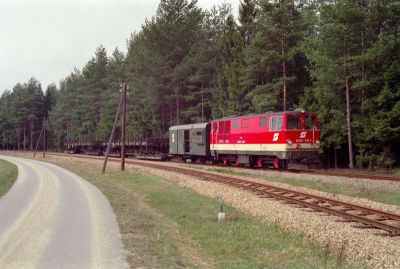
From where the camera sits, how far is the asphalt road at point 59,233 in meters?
8.15

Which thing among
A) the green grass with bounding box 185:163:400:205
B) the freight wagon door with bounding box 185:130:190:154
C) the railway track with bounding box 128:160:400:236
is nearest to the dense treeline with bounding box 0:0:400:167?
the freight wagon door with bounding box 185:130:190:154

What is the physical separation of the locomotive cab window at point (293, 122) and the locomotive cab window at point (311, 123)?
616mm

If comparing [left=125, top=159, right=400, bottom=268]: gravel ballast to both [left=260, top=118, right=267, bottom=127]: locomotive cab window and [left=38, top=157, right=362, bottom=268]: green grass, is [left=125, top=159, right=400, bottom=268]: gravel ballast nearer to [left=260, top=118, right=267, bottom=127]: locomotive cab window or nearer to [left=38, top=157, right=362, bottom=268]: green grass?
[left=38, top=157, right=362, bottom=268]: green grass

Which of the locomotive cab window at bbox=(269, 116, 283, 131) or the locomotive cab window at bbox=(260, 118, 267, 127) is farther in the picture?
the locomotive cab window at bbox=(260, 118, 267, 127)

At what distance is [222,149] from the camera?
31.9 m

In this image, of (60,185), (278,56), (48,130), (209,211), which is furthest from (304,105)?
(48,130)

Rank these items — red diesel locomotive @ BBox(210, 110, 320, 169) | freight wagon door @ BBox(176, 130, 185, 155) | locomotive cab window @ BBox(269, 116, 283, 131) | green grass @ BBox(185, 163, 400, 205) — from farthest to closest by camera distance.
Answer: freight wagon door @ BBox(176, 130, 185, 155), locomotive cab window @ BBox(269, 116, 283, 131), red diesel locomotive @ BBox(210, 110, 320, 169), green grass @ BBox(185, 163, 400, 205)

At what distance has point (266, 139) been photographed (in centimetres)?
2655

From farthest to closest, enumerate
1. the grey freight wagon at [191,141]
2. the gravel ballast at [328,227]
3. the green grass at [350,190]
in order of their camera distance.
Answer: the grey freight wagon at [191,141]
the green grass at [350,190]
the gravel ballast at [328,227]

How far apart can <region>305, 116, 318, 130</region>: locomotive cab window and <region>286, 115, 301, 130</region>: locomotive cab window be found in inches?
24.2

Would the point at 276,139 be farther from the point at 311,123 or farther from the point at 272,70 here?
the point at 272,70

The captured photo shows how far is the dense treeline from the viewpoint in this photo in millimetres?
27141

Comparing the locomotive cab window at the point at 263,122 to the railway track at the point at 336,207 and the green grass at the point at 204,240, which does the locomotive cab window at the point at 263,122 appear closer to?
the railway track at the point at 336,207

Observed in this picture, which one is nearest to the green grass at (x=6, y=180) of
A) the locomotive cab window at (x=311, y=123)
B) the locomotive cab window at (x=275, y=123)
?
the locomotive cab window at (x=275, y=123)
